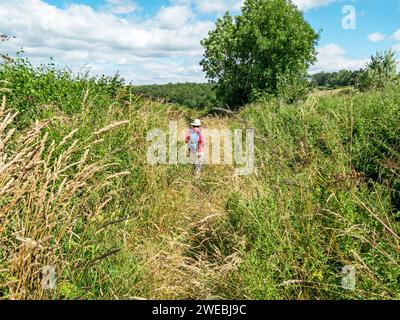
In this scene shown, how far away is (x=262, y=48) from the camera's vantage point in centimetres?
3338

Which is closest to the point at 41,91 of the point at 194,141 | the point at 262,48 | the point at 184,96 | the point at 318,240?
the point at 194,141

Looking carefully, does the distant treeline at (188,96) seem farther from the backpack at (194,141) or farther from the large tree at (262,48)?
the large tree at (262,48)

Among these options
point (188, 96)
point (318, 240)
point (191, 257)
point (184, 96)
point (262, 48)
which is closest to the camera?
point (318, 240)

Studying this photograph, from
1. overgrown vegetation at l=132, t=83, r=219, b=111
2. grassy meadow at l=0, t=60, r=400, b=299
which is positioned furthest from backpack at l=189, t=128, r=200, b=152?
grassy meadow at l=0, t=60, r=400, b=299

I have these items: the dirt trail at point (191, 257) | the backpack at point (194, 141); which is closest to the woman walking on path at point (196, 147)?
the backpack at point (194, 141)

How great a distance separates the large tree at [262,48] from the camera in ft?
113

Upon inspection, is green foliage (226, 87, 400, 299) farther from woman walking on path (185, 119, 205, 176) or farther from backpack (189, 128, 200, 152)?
backpack (189, 128, 200, 152)

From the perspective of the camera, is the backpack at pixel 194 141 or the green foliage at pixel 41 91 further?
the backpack at pixel 194 141

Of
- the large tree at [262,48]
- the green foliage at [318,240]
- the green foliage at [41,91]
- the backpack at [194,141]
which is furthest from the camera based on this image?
the large tree at [262,48]

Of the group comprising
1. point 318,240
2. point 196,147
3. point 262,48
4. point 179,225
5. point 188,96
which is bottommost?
point 179,225

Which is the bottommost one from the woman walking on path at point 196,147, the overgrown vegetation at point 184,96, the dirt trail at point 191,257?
the dirt trail at point 191,257

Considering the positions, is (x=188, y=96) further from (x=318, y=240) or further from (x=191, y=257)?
(x=318, y=240)

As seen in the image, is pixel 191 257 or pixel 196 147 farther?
pixel 196 147
